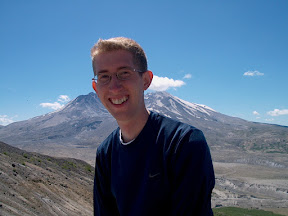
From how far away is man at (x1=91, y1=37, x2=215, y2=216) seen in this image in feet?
4.70

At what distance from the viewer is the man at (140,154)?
143 cm

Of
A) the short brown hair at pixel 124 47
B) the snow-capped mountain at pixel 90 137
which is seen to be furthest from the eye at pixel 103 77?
the snow-capped mountain at pixel 90 137

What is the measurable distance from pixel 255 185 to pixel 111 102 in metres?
59.9

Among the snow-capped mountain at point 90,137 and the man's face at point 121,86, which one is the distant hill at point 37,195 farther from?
the snow-capped mountain at point 90,137

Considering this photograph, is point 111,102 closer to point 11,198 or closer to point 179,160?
point 179,160

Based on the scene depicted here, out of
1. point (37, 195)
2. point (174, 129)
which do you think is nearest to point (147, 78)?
point (174, 129)

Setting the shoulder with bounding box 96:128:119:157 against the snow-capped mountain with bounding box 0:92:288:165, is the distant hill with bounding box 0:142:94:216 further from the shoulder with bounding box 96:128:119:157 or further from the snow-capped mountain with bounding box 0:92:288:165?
the snow-capped mountain with bounding box 0:92:288:165

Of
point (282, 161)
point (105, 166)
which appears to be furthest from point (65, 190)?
point (282, 161)

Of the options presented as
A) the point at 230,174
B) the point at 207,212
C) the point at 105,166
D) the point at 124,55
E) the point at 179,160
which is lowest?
the point at 230,174

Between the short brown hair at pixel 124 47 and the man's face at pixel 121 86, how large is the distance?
0.03 metres

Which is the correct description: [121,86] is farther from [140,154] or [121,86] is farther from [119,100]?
[140,154]

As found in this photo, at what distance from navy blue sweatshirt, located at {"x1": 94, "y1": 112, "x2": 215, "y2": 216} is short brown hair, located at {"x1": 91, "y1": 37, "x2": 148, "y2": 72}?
393 millimetres

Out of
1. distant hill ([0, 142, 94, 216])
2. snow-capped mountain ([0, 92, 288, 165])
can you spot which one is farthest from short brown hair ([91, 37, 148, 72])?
snow-capped mountain ([0, 92, 288, 165])

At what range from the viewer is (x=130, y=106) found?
1785 millimetres
